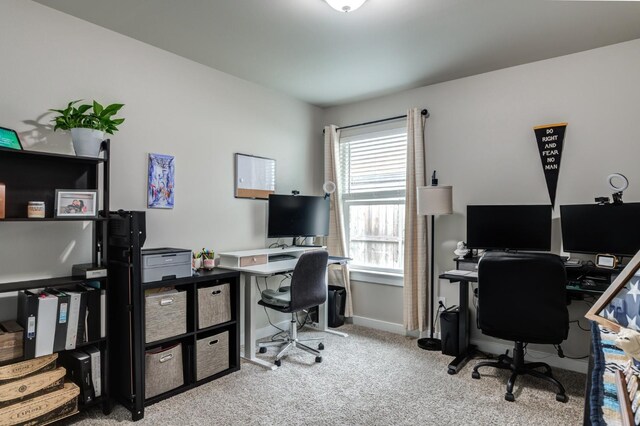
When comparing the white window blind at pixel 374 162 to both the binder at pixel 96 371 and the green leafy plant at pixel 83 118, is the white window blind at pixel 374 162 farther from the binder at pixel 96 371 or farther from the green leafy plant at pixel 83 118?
the binder at pixel 96 371

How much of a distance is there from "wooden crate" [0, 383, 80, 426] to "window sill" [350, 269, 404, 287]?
9.09 feet

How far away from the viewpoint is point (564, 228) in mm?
2887

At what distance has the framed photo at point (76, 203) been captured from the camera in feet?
7.11

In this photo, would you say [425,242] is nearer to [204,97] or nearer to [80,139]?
[204,97]

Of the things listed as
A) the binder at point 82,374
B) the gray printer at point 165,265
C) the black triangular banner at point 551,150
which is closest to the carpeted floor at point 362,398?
the binder at point 82,374

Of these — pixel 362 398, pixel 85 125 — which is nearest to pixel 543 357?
pixel 362 398

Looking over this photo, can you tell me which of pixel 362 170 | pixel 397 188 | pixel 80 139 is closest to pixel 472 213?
pixel 397 188

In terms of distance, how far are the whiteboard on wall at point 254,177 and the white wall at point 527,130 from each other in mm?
1393

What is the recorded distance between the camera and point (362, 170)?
4.27m

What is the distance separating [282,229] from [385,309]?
4.66 ft

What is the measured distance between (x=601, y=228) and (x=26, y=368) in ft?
12.4

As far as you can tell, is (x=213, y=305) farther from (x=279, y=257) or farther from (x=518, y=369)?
(x=518, y=369)

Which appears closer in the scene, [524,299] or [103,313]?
[103,313]

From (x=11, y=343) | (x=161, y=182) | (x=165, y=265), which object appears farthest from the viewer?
(x=161, y=182)
